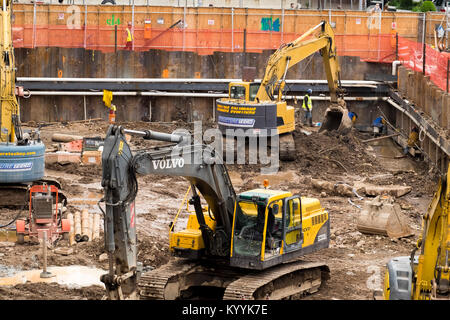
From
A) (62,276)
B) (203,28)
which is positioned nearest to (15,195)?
(62,276)

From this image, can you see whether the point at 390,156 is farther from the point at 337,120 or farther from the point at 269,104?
the point at 269,104

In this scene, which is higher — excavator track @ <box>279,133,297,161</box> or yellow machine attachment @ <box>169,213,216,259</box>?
excavator track @ <box>279,133,297,161</box>

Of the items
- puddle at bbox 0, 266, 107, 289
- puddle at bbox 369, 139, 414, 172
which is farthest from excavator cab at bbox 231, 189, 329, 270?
puddle at bbox 369, 139, 414, 172

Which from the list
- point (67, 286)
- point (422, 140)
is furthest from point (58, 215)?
point (422, 140)

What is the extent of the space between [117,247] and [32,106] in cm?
2411

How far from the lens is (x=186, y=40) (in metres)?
38.6

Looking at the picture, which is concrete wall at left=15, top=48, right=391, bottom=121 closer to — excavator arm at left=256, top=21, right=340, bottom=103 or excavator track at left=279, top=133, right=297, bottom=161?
excavator arm at left=256, top=21, right=340, bottom=103

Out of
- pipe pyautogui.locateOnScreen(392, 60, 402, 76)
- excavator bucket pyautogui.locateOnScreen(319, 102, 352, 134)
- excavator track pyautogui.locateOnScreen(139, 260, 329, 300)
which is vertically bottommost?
excavator track pyautogui.locateOnScreen(139, 260, 329, 300)

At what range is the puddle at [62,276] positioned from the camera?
17.5 metres

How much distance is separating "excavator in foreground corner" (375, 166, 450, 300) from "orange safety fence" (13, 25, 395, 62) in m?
25.6

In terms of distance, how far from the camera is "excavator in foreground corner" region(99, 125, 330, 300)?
15.1 m

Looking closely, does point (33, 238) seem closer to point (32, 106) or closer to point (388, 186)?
point (388, 186)

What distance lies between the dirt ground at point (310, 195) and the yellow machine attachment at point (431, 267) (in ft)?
11.2

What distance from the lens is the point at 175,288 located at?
15.9m
